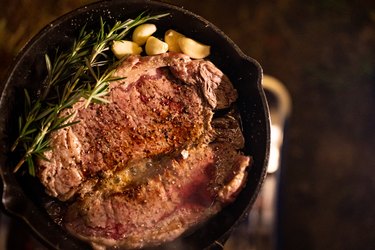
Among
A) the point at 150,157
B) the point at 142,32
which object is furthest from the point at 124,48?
the point at 150,157

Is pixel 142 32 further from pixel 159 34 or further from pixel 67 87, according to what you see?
pixel 67 87

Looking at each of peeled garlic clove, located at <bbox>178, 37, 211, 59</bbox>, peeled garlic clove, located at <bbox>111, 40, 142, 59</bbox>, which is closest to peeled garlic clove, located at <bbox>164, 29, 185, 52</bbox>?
peeled garlic clove, located at <bbox>178, 37, 211, 59</bbox>

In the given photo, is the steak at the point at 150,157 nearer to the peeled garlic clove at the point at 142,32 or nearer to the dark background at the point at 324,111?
the peeled garlic clove at the point at 142,32

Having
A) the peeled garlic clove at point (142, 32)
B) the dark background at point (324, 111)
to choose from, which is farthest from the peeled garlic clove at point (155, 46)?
the dark background at point (324, 111)

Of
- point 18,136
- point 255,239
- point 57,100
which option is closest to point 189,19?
point 57,100

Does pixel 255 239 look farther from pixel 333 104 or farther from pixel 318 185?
pixel 333 104

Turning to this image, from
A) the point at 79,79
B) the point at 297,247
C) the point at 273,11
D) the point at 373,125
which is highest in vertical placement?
the point at 79,79
